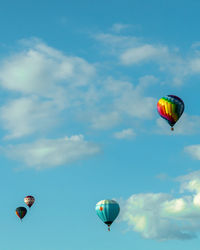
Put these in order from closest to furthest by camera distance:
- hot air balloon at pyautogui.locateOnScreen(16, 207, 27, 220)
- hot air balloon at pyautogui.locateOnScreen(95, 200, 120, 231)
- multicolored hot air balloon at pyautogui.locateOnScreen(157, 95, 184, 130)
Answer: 1. multicolored hot air balloon at pyautogui.locateOnScreen(157, 95, 184, 130)
2. hot air balloon at pyautogui.locateOnScreen(95, 200, 120, 231)
3. hot air balloon at pyautogui.locateOnScreen(16, 207, 27, 220)

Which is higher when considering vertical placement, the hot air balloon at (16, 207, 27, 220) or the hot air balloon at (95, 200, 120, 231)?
the hot air balloon at (16, 207, 27, 220)

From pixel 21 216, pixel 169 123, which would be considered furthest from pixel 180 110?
pixel 21 216

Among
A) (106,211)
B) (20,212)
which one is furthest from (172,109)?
(20,212)

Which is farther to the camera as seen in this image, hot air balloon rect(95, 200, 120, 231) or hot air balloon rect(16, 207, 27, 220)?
hot air balloon rect(16, 207, 27, 220)

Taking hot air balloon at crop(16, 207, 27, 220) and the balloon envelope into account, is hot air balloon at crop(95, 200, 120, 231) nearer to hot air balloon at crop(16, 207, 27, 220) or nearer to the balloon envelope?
the balloon envelope

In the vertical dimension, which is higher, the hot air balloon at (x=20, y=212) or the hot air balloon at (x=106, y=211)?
the hot air balloon at (x=20, y=212)

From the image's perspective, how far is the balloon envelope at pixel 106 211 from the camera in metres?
153

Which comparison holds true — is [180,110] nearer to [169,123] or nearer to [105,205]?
[169,123]

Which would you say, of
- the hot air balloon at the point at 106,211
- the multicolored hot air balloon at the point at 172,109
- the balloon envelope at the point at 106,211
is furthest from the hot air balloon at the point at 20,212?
the multicolored hot air balloon at the point at 172,109

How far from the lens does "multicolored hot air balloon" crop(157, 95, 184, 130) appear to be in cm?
14388

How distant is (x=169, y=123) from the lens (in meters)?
144

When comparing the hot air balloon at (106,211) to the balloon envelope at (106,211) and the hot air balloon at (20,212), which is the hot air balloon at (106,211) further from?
the hot air balloon at (20,212)

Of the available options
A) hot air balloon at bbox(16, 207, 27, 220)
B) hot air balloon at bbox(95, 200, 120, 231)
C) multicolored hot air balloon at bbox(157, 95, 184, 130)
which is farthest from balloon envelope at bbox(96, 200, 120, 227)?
hot air balloon at bbox(16, 207, 27, 220)

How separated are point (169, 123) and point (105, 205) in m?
29.7
